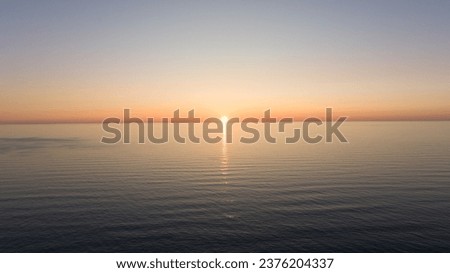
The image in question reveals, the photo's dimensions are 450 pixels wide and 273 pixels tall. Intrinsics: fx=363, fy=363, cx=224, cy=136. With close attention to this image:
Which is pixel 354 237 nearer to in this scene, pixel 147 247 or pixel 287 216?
pixel 287 216

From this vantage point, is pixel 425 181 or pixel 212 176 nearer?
pixel 425 181

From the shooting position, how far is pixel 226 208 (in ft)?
186

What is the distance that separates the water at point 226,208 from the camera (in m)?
41.2

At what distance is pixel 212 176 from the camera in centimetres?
8956

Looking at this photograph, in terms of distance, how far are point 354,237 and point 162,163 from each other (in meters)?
76.1

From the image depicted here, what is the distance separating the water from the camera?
4119cm

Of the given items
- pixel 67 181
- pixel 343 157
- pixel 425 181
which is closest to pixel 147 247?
pixel 67 181

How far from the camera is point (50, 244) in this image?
40688 mm

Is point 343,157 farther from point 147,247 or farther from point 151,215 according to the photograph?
point 147,247

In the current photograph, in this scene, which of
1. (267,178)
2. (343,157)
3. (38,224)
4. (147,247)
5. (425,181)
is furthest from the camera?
(343,157)

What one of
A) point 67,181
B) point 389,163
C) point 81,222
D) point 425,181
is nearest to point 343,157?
point 389,163

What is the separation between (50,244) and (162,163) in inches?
2750

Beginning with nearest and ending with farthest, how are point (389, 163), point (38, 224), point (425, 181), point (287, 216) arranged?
1. point (38, 224)
2. point (287, 216)
3. point (425, 181)
4. point (389, 163)

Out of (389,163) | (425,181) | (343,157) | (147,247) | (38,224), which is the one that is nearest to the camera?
Answer: (147,247)
